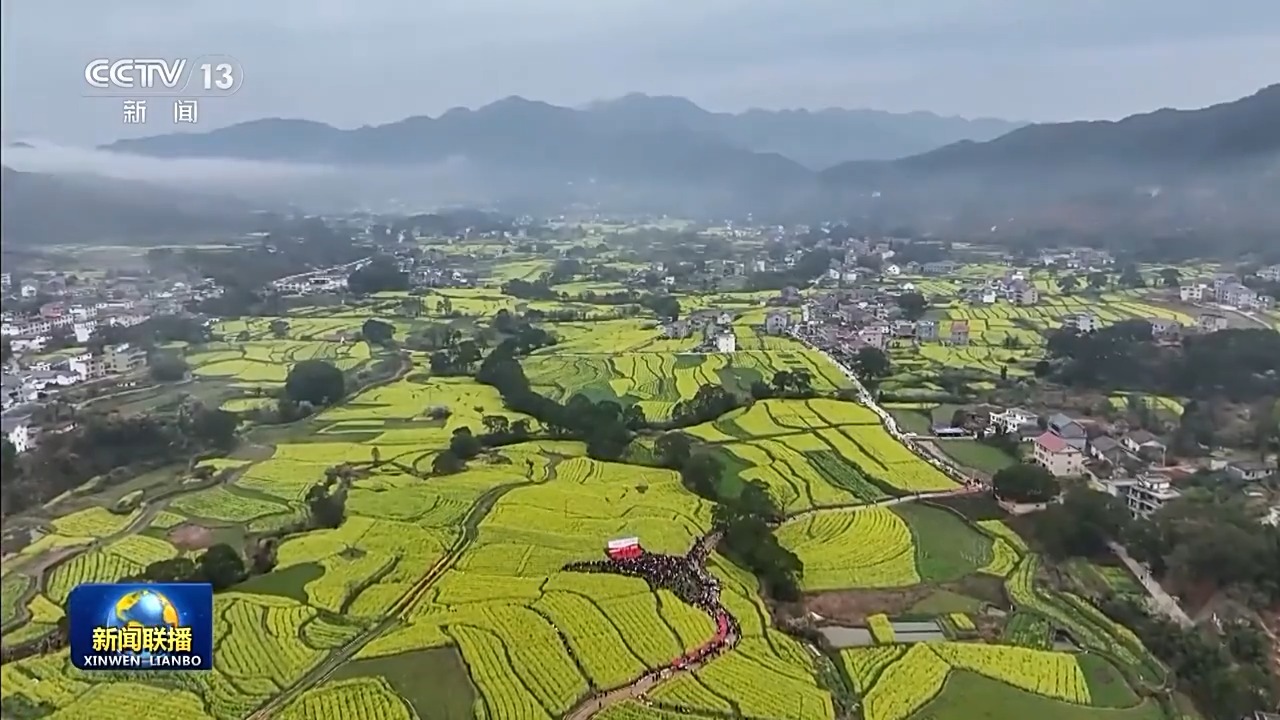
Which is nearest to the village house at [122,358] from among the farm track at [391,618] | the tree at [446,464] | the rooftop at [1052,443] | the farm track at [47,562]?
the farm track at [47,562]

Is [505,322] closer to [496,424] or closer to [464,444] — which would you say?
[496,424]

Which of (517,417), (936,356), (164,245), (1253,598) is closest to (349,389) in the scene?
(517,417)

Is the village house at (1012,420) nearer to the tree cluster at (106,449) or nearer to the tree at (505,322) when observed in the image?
the tree at (505,322)

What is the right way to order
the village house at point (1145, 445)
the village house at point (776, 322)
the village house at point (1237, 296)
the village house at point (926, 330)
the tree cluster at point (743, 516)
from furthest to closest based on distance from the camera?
1. the village house at point (776, 322)
2. the village house at point (926, 330)
3. the village house at point (1237, 296)
4. the village house at point (1145, 445)
5. the tree cluster at point (743, 516)

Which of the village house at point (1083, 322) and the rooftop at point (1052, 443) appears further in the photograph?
the village house at point (1083, 322)

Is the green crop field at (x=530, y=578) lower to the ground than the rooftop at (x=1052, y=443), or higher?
lower

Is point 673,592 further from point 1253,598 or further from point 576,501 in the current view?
point 1253,598

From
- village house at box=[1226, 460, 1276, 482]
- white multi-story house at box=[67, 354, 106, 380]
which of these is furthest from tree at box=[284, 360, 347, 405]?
village house at box=[1226, 460, 1276, 482]

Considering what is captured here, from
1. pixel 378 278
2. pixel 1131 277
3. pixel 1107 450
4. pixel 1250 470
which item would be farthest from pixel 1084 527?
pixel 378 278
